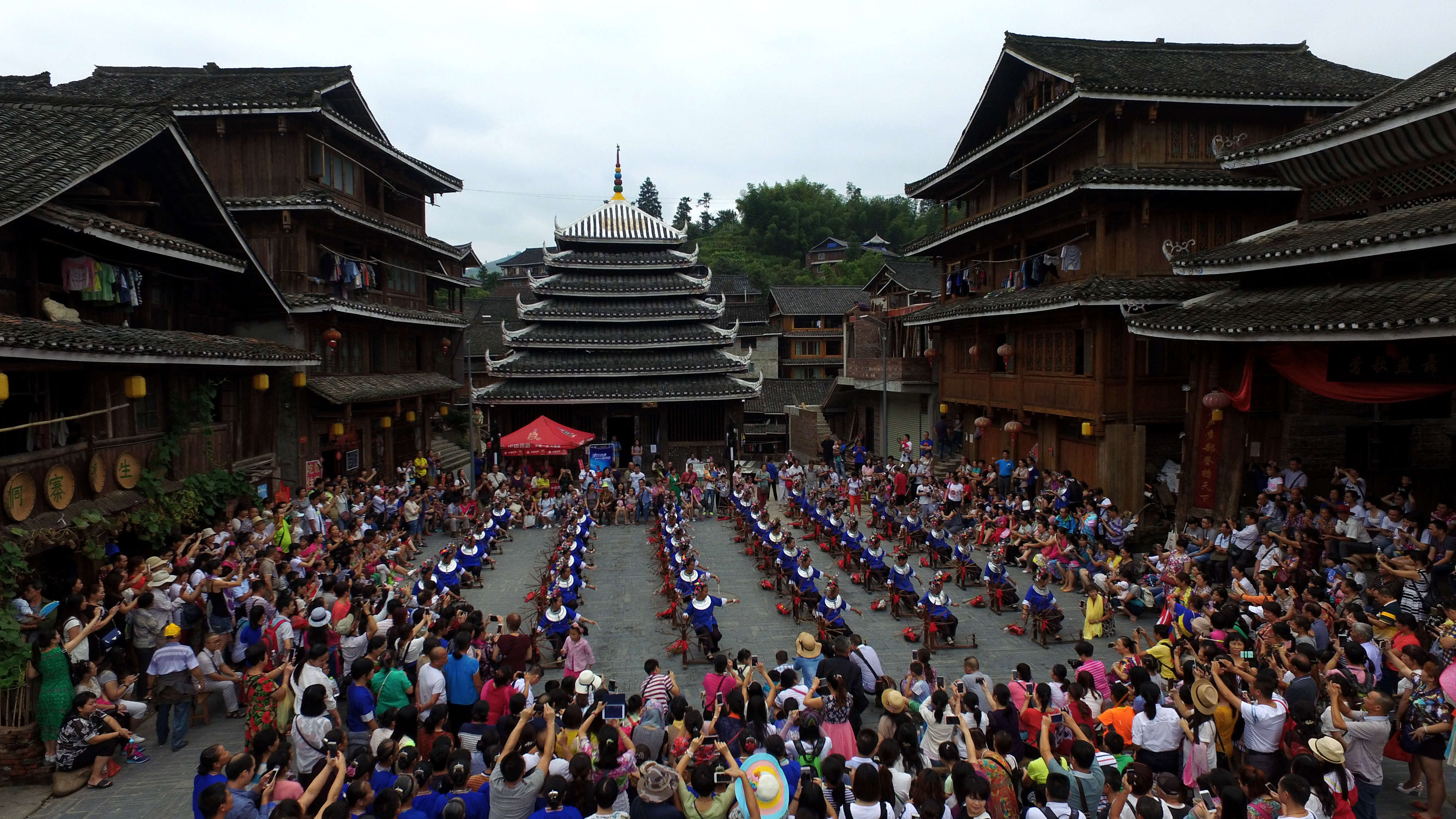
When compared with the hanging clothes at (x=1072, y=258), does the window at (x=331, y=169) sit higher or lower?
higher

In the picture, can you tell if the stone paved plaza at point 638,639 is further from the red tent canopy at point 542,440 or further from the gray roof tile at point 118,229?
the gray roof tile at point 118,229

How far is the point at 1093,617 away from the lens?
12.6m

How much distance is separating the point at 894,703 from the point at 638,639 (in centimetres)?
748

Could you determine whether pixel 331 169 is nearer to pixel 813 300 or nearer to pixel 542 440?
pixel 542 440

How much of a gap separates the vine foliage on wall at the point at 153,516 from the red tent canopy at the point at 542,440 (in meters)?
9.80

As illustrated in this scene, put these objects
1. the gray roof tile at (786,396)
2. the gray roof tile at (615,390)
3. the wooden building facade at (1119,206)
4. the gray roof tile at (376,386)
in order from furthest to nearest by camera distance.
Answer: the gray roof tile at (786,396) → the gray roof tile at (615,390) → the gray roof tile at (376,386) → the wooden building facade at (1119,206)

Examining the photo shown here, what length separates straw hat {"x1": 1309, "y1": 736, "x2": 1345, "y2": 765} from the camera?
6.56 meters

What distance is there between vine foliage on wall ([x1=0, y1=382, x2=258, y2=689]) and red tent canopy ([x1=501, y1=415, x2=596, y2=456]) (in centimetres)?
980

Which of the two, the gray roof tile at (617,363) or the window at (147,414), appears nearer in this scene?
the window at (147,414)

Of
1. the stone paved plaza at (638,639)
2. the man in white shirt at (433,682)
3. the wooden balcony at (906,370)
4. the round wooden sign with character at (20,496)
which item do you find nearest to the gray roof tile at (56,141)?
the round wooden sign with character at (20,496)

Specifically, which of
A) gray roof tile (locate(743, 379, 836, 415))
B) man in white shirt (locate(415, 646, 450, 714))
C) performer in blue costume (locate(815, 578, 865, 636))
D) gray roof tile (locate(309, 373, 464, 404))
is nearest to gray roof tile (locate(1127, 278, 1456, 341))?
performer in blue costume (locate(815, 578, 865, 636))

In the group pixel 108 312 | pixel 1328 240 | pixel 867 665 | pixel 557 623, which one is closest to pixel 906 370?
pixel 1328 240

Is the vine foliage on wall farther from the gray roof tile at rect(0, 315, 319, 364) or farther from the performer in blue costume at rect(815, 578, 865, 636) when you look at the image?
the performer in blue costume at rect(815, 578, 865, 636)

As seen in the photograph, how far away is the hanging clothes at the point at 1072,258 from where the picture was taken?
69.1 ft
